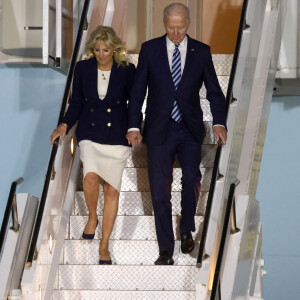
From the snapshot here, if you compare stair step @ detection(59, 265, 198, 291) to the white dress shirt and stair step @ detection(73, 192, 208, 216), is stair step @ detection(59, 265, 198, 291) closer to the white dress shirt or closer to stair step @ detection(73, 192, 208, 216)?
stair step @ detection(73, 192, 208, 216)

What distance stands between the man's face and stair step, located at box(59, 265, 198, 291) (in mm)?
1663

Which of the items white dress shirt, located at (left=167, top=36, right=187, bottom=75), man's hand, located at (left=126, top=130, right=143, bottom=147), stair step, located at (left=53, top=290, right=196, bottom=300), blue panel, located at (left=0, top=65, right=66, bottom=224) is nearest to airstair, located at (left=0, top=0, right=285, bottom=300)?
stair step, located at (left=53, top=290, right=196, bottom=300)

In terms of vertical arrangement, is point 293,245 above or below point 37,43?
below

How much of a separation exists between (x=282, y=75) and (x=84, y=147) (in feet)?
8.90

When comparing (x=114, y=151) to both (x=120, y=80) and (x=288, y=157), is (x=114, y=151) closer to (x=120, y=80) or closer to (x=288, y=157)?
(x=120, y=80)

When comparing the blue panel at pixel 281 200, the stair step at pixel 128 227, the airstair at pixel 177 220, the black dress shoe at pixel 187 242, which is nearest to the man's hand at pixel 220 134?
the airstair at pixel 177 220

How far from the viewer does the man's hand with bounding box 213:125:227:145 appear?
19.9 feet

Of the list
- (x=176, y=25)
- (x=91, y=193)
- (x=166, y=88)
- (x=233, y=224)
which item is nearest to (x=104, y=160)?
(x=91, y=193)

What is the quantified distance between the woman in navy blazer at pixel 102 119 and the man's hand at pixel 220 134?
2.50 ft

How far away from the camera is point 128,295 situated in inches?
245

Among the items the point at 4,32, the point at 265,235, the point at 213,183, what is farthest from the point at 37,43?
the point at 213,183

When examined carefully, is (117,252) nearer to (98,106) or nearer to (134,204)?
(134,204)

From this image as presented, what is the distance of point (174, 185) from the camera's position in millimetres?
7125

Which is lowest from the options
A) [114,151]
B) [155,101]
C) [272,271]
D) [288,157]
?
[272,271]
